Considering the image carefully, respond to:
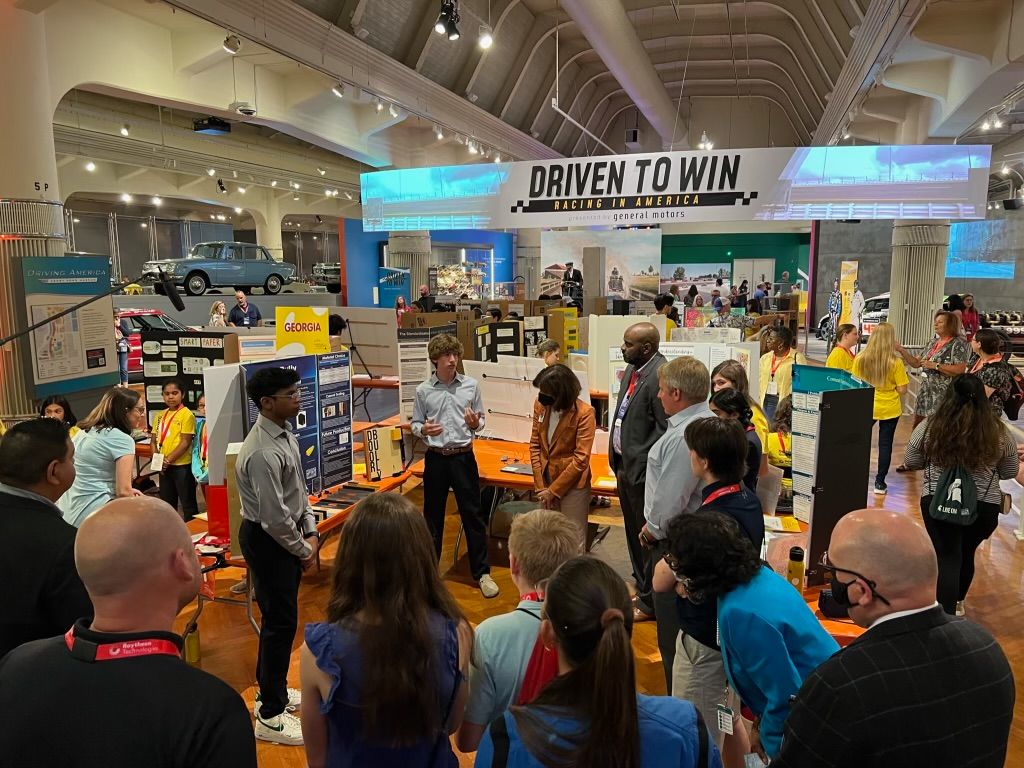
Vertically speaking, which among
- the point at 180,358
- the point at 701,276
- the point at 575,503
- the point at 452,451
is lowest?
the point at 575,503

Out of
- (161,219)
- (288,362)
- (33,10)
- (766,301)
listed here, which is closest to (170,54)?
(33,10)

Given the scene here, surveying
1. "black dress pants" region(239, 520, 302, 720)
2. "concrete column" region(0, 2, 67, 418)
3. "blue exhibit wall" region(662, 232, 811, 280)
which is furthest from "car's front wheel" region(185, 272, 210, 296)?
"black dress pants" region(239, 520, 302, 720)

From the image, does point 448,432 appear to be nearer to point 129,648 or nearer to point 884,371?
point 129,648

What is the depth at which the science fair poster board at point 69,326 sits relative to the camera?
6.24 metres

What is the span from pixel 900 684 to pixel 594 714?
618mm

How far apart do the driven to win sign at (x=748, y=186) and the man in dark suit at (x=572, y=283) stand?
5355 mm

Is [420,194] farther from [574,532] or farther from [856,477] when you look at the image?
[574,532]

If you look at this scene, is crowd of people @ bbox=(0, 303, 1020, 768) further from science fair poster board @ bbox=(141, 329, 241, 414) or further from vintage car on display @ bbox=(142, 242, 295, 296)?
vintage car on display @ bbox=(142, 242, 295, 296)

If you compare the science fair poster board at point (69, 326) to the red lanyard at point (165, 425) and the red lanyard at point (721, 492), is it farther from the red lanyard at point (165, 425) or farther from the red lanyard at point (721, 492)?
the red lanyard at point (721, 492)

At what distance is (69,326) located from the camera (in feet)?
21.7

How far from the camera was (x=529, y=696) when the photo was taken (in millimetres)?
1689

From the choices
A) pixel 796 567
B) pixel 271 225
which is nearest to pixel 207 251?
pixel 271 225

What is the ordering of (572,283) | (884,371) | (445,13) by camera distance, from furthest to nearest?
(572,283) < (445,13) < (884,371)

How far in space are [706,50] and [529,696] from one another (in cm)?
1577
